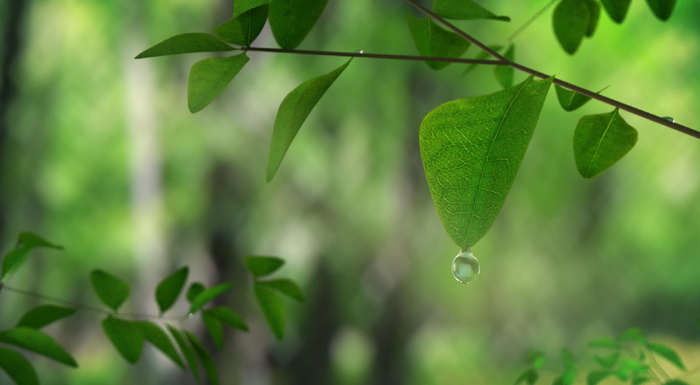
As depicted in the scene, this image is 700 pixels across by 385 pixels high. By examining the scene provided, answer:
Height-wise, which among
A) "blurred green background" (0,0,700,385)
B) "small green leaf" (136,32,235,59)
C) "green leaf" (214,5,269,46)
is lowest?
"blurred green background" (0,0,700,385)

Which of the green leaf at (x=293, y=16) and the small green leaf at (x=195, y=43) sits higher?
the green leaf at (x=293, y=16)

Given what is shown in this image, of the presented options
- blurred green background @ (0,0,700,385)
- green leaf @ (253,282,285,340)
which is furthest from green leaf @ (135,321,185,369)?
blurred green background @ (0,0,700,385)

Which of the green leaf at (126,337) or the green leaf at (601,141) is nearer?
the green leaf at (601,141)

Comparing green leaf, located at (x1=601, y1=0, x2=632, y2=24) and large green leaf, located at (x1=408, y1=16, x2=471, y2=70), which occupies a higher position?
green leaf, located at (x1=601, y1=0, x2=632, y2=24)

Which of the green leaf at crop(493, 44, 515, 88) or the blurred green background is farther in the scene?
the blurred green background

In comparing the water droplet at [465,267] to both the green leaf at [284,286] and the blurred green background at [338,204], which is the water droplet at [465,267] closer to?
the green leaf at [284,286]

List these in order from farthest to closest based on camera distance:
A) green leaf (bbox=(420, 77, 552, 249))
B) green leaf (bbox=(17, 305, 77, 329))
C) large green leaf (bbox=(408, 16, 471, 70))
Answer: green leaf (bbox=(17, 305, 77, 329)), large green leaf (bbox=(408, 16, 471, 70)), green leaf (bbox=(420, 77, 552, 249))

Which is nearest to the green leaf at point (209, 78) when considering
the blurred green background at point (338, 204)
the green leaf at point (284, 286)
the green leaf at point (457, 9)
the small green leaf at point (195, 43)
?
the small green leaf at point (195, 43)

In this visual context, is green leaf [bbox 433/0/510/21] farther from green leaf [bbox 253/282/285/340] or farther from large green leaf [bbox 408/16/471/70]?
green leaf [bbox 253/282/285/340]
